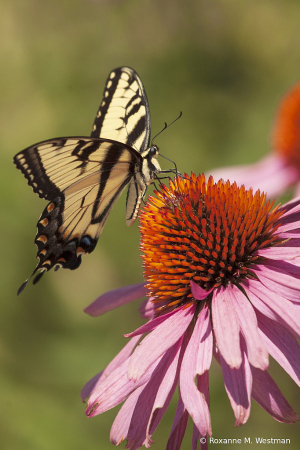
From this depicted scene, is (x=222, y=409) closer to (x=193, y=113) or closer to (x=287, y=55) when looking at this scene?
(x=193, y=113)

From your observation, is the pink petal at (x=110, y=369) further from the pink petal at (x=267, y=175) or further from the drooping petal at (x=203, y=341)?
the pink petal at (x=267, y=175)

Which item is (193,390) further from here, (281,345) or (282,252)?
(282,252)

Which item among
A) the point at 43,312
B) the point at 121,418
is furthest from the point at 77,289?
the point at 121,418

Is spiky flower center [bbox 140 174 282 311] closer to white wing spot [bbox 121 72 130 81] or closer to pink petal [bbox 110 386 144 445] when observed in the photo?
pink petal [bbox 110 386 144 445]

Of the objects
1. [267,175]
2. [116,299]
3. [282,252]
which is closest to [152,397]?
[116,299]

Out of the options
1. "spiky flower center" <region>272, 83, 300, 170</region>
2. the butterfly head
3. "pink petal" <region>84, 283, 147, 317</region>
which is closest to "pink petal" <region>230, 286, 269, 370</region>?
"pink petal" <region>84, 283, 147, 317</region>

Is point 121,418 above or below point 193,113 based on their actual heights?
below

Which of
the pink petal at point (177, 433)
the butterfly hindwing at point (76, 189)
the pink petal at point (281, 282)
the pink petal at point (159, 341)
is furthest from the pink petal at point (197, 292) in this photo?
the butterfly hindwing at point (76, 189)
